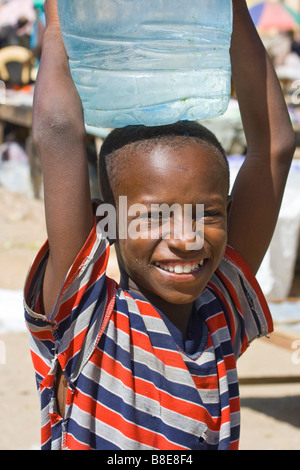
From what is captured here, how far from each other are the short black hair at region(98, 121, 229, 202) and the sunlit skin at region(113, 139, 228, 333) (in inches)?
1.2

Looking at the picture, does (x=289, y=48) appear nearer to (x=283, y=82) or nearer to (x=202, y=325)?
(x=283, y=82)

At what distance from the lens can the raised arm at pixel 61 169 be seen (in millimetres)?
1518

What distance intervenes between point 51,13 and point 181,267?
71 cm

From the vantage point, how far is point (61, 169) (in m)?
1.52

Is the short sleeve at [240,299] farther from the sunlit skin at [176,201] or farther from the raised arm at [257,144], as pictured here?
the sunlit skin at [176,201]

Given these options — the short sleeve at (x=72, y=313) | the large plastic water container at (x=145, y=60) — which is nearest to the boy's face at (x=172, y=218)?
the short sleeve at (x=72, y=313)

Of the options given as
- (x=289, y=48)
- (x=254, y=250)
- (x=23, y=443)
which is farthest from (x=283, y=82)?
(x=254, y=250)

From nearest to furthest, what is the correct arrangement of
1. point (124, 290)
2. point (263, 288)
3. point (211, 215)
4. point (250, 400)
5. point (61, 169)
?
point (61, 169)
point (211, 215)
point (124, 290)
point (250, 400)
point (263, 288)

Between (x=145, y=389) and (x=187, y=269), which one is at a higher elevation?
(x=187, y=269)

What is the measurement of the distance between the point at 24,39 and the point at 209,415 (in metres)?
15.3

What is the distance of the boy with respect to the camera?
1.54 metres

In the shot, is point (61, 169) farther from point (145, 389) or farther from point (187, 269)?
point (145, 389)

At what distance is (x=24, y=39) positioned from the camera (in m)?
15.7

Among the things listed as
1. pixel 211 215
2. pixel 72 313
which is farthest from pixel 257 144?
pixel 72 313
